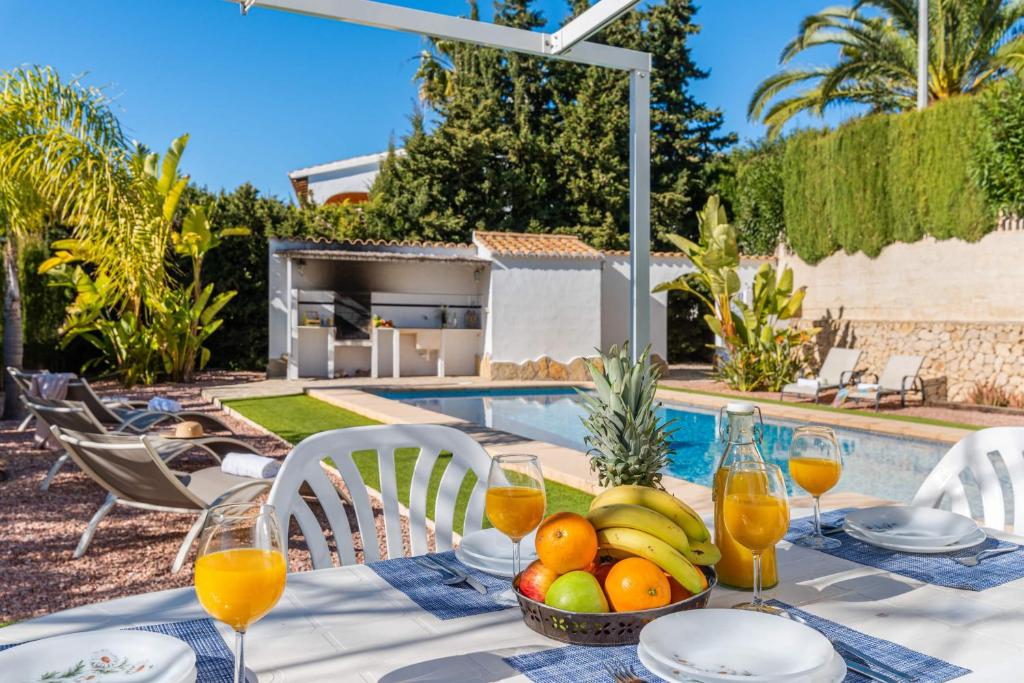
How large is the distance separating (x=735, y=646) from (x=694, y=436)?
367 inches

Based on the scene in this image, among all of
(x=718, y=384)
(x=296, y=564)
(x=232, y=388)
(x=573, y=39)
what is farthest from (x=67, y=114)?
(x=718, y=384)

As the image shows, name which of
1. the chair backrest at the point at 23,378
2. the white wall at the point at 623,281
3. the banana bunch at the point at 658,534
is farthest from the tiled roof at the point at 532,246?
the banana bunch at the point at 658,534

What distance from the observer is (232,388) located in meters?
13.3

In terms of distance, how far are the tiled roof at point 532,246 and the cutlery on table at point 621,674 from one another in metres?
15.2

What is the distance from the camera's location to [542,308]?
16.6m

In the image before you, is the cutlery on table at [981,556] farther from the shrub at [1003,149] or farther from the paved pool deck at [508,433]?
the shrub at [1003,149]

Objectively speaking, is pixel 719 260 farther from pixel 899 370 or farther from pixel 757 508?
pixel 757 508

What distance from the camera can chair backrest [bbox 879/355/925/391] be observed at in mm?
11766

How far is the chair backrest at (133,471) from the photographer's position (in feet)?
13.3

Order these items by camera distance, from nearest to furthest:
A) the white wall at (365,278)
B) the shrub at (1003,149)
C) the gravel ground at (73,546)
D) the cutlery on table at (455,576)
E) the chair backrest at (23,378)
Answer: the cutlery on table at (455,576) < the gravel ground at (73,546) < the chair backrest at (23,378) < the shrub at (1003,149) < the white wall at (365,278)

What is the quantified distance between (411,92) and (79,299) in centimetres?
1521

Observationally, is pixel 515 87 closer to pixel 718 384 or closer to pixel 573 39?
pixel 718 384

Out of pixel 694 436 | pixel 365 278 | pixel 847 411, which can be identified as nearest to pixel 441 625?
pixel 694 436

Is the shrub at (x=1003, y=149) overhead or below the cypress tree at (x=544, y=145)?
below
